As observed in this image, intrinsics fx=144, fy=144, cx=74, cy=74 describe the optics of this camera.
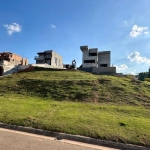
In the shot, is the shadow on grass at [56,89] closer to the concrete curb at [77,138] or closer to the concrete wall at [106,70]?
the concrete curb at [77,138]

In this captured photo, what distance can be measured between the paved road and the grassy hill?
621mm

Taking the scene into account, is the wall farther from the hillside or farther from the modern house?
the hillside

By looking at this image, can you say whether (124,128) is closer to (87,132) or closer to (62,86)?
(87,132)

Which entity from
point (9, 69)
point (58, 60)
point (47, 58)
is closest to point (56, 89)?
point (9, 69)

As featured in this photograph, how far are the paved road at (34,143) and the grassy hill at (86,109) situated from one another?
2.04 feet

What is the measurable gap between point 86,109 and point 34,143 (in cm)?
425

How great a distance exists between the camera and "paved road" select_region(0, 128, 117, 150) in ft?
14.4

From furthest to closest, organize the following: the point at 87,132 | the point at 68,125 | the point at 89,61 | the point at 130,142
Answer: the point at 89,61, the point at 68,125, the point at 87,132, the point at 130,142

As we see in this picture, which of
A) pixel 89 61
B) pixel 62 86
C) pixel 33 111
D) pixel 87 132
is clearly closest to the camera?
pixel 87 132

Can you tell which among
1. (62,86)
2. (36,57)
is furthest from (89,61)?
(62,86)

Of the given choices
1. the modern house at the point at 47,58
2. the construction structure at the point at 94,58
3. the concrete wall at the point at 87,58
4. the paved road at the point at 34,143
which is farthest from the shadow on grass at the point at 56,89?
the modern house at the point at 47,58

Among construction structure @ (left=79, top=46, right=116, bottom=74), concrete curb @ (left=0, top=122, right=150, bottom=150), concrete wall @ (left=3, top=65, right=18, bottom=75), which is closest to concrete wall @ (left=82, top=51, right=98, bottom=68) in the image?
construction structure @ (left=79, top=46, right=116, bottom=74)

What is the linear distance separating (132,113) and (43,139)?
511 centimetres

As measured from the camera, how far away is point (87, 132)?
5414mm
